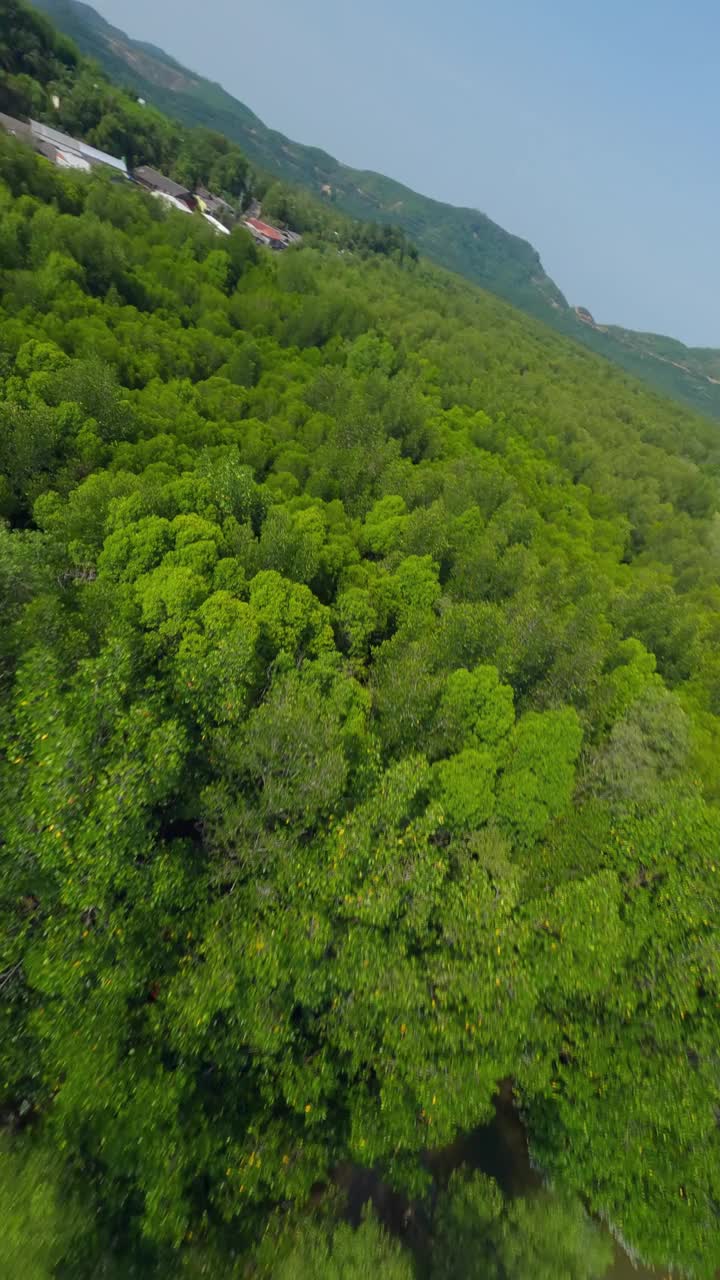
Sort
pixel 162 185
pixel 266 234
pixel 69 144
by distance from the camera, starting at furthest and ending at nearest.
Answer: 1. pixel 266 234
2. pixel 162 185
3. pixel 69 144

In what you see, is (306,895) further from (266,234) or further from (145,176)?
(266,234)

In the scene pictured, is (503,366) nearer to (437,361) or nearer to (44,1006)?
(437,361)

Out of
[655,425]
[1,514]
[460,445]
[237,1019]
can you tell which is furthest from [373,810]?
[655,425]

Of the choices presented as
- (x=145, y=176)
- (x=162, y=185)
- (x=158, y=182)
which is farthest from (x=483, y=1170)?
(x=145, y=176)

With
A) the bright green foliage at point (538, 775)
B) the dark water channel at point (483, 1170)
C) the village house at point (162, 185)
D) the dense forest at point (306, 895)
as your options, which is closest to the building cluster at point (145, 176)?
the village house at point (162, 185)

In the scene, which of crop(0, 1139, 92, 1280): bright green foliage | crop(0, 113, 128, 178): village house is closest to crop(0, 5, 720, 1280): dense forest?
crop(0, 1139, 92, 1280): bright green foliage

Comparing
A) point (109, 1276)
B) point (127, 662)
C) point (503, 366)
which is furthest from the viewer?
point (503, 366)

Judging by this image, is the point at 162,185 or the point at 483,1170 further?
the point at 162,185
